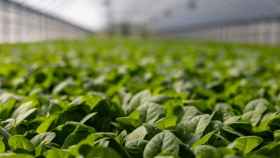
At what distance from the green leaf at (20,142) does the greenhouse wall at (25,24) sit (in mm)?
21425

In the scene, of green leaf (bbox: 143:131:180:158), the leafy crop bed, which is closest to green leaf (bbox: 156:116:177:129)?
the leafy crop bed

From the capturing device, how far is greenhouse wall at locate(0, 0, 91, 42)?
22.8 meters

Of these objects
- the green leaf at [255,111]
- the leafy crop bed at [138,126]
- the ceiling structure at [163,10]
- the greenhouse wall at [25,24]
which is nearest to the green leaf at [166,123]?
the leafy crop bed at [138,126]

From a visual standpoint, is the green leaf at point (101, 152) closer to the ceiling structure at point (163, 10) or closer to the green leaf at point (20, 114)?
the green leaf at point (20, 114)

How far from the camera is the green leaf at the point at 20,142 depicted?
138 centimetres

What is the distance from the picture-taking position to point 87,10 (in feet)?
131

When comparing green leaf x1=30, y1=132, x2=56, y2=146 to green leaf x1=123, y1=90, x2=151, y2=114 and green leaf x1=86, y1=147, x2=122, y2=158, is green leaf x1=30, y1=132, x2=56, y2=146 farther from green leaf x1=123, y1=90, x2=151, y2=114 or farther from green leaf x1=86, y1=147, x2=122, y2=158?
green leaf x1=123, y1=90, x2=151, y2=114

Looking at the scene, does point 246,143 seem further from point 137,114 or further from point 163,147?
point 137,114

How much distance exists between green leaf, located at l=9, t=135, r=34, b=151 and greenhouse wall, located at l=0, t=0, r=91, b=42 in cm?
2143

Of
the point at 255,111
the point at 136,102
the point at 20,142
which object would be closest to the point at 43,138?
the point at 20,142

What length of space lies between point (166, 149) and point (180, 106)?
641 mm

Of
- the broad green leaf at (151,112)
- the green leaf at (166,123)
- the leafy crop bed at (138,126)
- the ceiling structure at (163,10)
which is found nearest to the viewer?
the leafy crop bed at (138,126)

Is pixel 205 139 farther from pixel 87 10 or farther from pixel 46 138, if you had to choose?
pixel 87 10

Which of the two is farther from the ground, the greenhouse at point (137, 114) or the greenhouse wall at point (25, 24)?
the greenhouse wall at point (25, 24)
